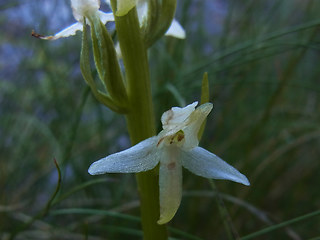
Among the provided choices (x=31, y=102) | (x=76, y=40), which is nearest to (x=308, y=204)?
(x=31, y=102)

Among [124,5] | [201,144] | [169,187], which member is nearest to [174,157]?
[169,187]

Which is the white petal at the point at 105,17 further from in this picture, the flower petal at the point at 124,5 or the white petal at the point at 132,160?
the white petal at the point at 132,160

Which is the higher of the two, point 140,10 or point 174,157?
point 140,10

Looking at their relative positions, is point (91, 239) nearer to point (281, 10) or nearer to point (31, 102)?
point (31, 102)

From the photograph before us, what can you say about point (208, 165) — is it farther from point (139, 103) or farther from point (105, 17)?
point (105, 17)

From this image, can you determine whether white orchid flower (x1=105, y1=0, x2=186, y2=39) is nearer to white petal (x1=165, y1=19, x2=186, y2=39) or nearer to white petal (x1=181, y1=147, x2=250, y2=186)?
white petal (x1=165, y1=19, x2=186, y2=39)
